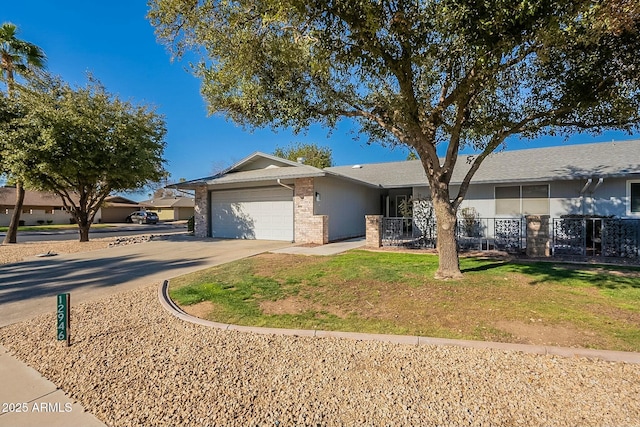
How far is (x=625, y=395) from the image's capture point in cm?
271

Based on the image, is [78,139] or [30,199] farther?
[30,199]

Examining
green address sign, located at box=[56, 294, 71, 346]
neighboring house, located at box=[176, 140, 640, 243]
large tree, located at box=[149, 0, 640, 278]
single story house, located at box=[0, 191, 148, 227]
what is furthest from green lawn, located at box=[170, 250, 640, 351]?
single story house, located at box=[0, 191, 148, 227]

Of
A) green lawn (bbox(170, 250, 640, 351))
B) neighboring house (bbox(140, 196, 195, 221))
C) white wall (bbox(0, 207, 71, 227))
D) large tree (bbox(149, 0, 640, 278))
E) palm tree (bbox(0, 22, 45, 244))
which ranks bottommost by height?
green lawn (bbox(170, 250, 640, 351))

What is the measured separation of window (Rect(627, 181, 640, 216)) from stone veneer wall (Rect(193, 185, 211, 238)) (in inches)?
736

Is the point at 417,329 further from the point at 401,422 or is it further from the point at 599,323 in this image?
the point at 599,323

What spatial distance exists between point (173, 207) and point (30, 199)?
16.3 meters

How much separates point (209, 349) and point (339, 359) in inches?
63.3

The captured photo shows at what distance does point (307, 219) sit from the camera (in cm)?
1352

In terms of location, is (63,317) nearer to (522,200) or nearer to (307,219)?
(307,219)

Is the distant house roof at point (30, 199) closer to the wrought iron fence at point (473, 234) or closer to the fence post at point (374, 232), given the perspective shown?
the fence post at point (374, 232)

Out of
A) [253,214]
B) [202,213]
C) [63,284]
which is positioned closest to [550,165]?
[253,214]

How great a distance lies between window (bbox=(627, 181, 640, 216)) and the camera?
440 inches

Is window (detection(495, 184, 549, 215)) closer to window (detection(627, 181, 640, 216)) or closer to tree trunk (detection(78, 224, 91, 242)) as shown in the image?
window (detection(627, 181, 640, 216))

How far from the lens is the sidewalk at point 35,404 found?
254cm
